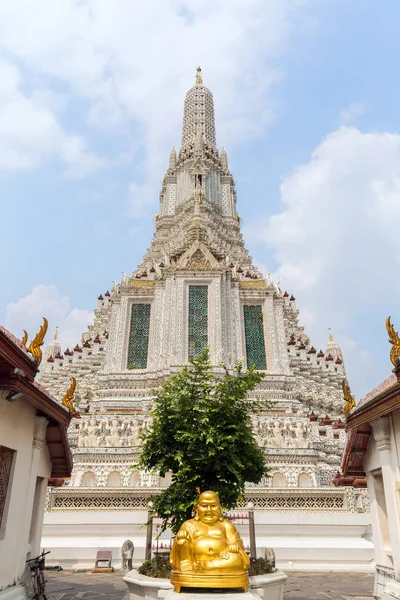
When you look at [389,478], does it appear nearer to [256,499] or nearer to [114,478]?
[256,499]

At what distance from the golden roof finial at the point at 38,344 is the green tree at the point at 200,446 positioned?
10.6ft

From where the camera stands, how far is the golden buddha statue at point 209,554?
5891mm

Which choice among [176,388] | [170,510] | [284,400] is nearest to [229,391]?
[176,388]

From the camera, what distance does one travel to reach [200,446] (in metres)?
9.08

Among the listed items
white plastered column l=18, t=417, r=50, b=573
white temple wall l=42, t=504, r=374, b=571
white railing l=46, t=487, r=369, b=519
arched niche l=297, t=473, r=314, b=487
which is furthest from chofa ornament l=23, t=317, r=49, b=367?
arched niche l=297, t=473, r=314, b=487

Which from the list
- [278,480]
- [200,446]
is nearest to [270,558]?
[200,446]

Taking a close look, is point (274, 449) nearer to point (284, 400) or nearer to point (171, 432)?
point (284, 400)

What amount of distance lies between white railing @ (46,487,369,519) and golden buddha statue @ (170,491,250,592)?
32.8 ft

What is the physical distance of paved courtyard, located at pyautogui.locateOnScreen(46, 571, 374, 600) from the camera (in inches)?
360

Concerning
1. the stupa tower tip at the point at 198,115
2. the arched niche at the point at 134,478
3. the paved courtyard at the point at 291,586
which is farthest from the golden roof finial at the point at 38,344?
the stupa tower tip at the point at 198,115

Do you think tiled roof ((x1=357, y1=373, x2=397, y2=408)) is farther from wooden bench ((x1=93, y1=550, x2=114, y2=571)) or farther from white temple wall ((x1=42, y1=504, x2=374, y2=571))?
wooden bench ((x1=93, y1=550, x2=114, y2=571))

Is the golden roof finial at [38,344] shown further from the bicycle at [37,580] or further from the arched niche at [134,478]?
the arched niche at [134,478]

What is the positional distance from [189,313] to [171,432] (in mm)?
21146

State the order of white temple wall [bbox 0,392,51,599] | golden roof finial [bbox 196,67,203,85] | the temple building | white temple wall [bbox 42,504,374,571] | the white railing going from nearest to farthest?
1. white temple wall [bbox 0,392,51,599]
2. white temple wall [bbox 42,504,374,571]
3. the white railing
4. the temple building
5. golden roof finial [bbox 196,67,203,85]
